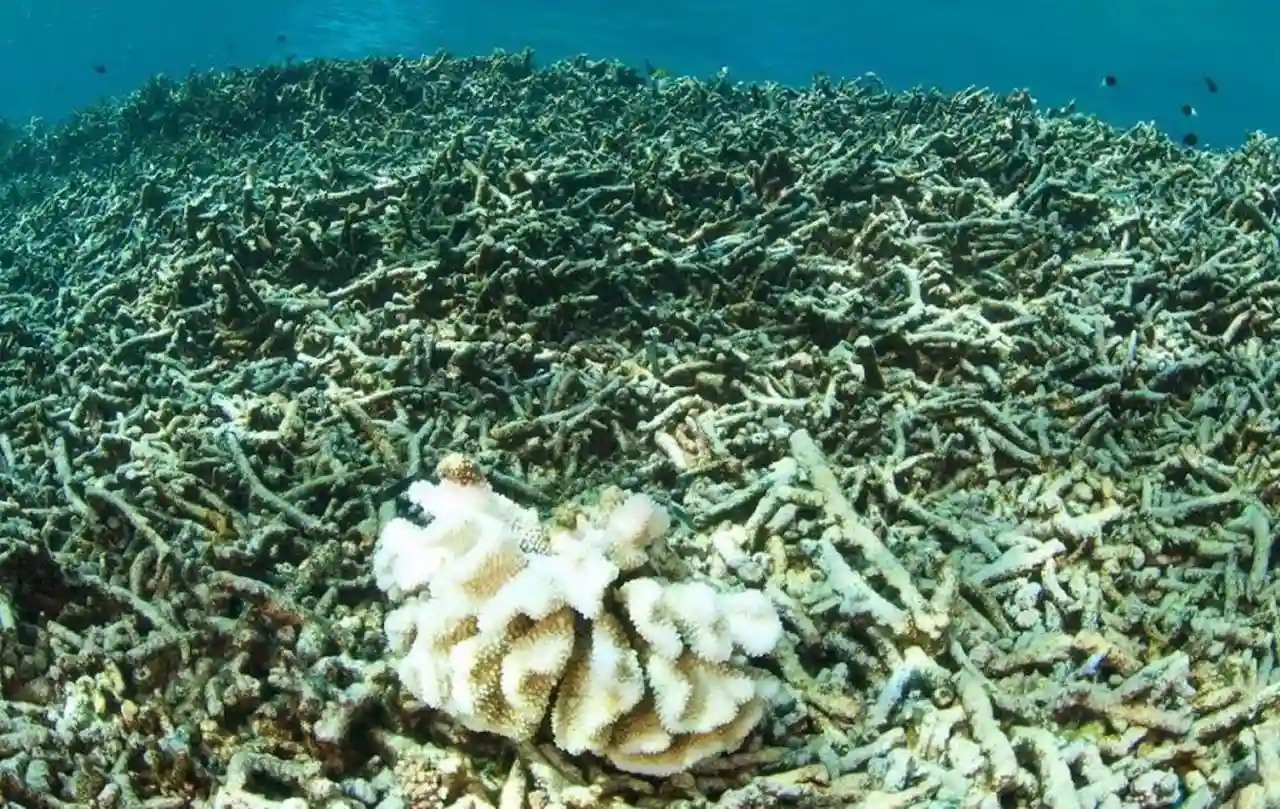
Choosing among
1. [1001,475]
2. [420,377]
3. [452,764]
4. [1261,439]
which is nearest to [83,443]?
[420,377]

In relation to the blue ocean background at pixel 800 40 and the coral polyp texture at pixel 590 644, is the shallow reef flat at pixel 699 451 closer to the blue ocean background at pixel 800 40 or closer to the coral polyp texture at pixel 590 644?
the coral polyp texture at pixel 590 644

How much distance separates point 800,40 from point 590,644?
6530 cm

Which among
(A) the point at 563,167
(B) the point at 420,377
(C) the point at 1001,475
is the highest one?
(A) the point at 563,167

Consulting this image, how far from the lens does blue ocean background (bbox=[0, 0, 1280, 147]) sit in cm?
5525

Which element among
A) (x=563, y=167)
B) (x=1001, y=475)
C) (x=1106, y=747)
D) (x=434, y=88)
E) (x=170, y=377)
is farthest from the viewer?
(x=434, y=88)

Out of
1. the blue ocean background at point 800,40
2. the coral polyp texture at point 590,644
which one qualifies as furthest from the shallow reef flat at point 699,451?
the blue ocean background at point 800,40

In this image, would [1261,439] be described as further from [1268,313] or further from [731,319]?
[731,319]

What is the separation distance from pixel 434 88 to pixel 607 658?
10064mm

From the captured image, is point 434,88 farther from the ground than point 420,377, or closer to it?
farther from the ground

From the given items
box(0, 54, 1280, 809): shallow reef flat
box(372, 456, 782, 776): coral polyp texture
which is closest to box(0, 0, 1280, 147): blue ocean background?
box(0, 54, 1280, 809): shallow reef flat

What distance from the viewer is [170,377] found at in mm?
5195

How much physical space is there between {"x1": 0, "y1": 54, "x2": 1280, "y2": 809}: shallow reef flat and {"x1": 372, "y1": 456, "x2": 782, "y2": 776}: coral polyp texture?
9 cm

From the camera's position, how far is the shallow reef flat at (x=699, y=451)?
298 cm

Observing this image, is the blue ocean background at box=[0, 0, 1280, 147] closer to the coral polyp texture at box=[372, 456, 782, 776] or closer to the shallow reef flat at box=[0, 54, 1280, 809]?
the shallow reef flat at box=[0, 54, 1280, 809]
